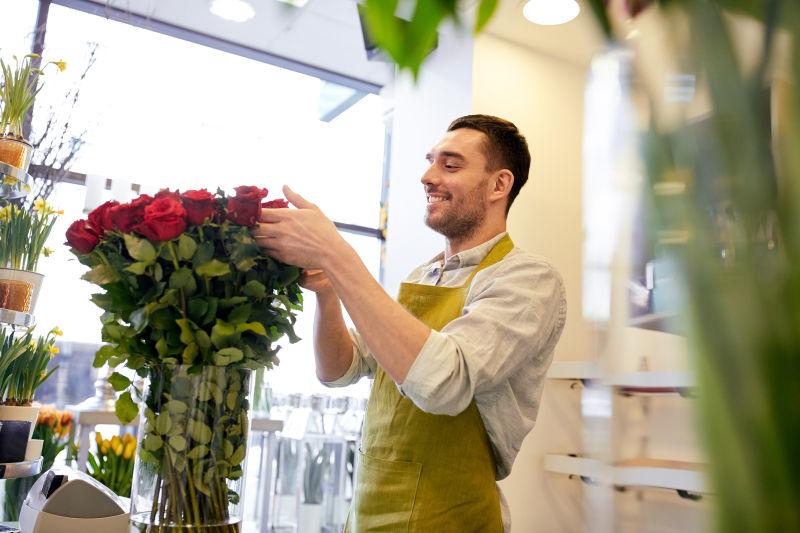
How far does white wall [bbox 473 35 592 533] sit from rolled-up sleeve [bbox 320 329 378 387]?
1.35 meters

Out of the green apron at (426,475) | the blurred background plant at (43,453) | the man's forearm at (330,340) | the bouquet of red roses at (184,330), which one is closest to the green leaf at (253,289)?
the bouquet of red roses at (184,330)

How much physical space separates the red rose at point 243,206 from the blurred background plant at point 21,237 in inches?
31.0

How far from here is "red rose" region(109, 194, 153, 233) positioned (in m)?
0.99

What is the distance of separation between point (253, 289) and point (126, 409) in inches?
10.0

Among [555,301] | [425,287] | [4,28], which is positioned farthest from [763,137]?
[4,28]

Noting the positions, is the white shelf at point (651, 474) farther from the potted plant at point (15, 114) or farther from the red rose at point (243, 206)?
the potted plant at point (15, 114)

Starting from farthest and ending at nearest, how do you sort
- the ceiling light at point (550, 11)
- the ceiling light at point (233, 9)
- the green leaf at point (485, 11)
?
the ceiling light at point (233, 9) < the ceiling light at point (550, 11) < the green leaf at point (485, 11)

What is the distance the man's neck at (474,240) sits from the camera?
173 cm

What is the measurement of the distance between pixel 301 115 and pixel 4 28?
1633mm

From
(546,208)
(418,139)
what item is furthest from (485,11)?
(418,139)

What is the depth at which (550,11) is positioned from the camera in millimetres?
2834

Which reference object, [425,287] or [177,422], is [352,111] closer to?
[425,287]

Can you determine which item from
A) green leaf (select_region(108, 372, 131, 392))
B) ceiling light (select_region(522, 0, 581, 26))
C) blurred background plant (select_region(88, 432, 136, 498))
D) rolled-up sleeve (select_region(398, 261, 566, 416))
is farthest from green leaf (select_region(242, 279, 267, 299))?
ceiling light (select_region(522, 0, 581, 26))

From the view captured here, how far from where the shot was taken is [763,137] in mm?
170
